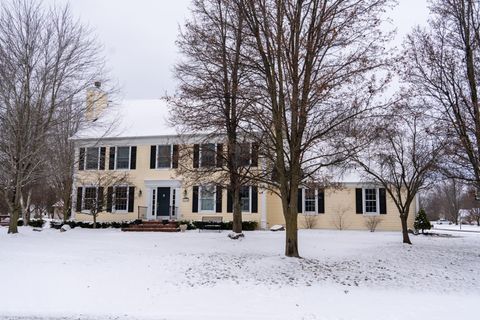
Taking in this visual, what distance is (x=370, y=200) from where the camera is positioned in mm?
27344

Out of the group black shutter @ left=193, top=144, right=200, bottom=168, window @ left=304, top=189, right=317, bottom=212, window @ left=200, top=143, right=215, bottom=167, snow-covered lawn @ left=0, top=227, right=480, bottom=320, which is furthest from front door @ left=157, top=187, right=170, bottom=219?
snow-covered lawn @ left=0, top=227, right=480, bottom=320

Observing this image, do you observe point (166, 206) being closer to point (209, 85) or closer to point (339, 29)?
point (209, 85)

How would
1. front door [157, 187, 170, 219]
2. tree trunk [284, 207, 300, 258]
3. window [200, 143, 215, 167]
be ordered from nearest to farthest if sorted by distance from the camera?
tree trunk [284, 207, 300, 258]
window [200, 143, 215, 167]
front door [157, 187, 170, 219]

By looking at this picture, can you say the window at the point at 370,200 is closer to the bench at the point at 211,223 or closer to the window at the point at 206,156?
the bench at the point at 211,223

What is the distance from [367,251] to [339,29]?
310 inches

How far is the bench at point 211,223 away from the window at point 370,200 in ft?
30.3

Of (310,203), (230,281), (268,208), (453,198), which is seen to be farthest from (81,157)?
(453,198)

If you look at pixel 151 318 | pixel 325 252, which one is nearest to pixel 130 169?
pixel 325 252

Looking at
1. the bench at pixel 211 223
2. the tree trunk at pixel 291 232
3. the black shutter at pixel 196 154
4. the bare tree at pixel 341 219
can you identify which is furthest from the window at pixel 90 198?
the tree trunk at pixel 291 232

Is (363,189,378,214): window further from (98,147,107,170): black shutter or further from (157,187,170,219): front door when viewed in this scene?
(98,147,107,170): black shutter

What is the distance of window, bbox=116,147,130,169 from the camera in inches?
1157

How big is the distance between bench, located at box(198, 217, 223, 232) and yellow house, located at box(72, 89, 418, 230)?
77 cm

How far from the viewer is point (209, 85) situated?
1532 cm

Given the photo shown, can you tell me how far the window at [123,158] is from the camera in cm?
2939
